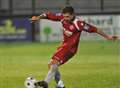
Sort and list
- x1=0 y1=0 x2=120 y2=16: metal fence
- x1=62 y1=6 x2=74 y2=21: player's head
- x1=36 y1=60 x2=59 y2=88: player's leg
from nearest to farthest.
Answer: x1=36 y1=60 x2=59 y2=88: player's leg, x1=62 y1=6 x2=74 y2=21: player's head, x1=0 y1=0 x2=120 y2=16: metal fence

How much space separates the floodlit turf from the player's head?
2.86 m

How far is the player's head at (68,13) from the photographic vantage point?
37.8 ft

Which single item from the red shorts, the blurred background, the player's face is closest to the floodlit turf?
the blurred background

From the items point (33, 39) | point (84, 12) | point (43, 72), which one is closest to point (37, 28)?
point (33, 39)

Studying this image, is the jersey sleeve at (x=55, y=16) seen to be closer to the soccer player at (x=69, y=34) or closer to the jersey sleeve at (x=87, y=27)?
the soccer player at (x=69, y=34)

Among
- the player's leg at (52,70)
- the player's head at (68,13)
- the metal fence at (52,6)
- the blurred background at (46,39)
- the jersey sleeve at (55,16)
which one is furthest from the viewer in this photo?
the metal fence at (52,6)

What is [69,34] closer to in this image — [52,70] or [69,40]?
[69,40]

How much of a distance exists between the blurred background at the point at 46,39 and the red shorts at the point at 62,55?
5929mm

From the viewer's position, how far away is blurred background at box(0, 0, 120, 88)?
21.0 m

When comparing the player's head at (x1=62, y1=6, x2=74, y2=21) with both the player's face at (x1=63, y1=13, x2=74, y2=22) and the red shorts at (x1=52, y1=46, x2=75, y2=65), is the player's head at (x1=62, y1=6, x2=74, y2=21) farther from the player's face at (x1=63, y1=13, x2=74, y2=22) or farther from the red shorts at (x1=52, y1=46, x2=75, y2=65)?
the red shorts at (x1=52, y1=46, x2=75, y2=65)

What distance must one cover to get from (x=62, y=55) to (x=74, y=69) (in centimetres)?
847

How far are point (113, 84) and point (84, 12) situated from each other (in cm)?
2841

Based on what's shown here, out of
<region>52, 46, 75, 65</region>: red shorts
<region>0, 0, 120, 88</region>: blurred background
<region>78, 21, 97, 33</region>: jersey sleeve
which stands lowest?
<region>0, 0, 120, 88</region>: blurred background

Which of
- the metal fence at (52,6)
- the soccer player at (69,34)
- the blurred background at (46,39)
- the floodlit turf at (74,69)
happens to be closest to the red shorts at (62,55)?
the soccer player at (69,34)
